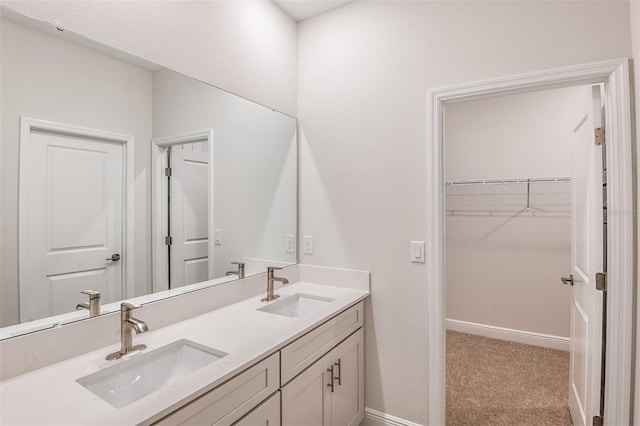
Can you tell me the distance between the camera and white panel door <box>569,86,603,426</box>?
5.01ft

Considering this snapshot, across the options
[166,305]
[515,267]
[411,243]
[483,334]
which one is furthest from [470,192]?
[166,305]

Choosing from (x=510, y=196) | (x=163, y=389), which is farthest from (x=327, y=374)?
(x=510, y=196)

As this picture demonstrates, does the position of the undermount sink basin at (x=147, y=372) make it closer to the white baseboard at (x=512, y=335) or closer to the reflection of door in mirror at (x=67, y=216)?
the reflection of door in mirror at (x=67, y=216)

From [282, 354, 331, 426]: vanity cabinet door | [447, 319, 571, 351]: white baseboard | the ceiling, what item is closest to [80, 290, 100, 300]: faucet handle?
[282, 354, 331, 426]: vanity cabinet door

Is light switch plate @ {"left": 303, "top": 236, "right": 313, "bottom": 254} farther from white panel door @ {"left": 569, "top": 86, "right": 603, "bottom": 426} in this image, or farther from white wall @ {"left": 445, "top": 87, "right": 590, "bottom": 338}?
white wall @ {"left": 445, "top": 87, "right": 590, "bottom": 338}

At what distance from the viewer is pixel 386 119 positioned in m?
1.96

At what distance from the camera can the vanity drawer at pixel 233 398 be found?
0.94 meters

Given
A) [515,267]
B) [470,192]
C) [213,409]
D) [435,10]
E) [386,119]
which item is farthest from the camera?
[470,192]

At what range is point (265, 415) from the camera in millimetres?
1215

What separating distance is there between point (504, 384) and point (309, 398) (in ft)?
6.00

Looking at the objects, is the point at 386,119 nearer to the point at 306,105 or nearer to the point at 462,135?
the point at 306,105

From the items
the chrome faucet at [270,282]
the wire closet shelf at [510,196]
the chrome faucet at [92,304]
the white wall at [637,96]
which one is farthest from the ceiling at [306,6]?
the wire closet shelf at [510,196]

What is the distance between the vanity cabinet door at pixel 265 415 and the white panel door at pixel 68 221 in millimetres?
697

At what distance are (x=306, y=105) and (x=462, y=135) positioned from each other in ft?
6.56
